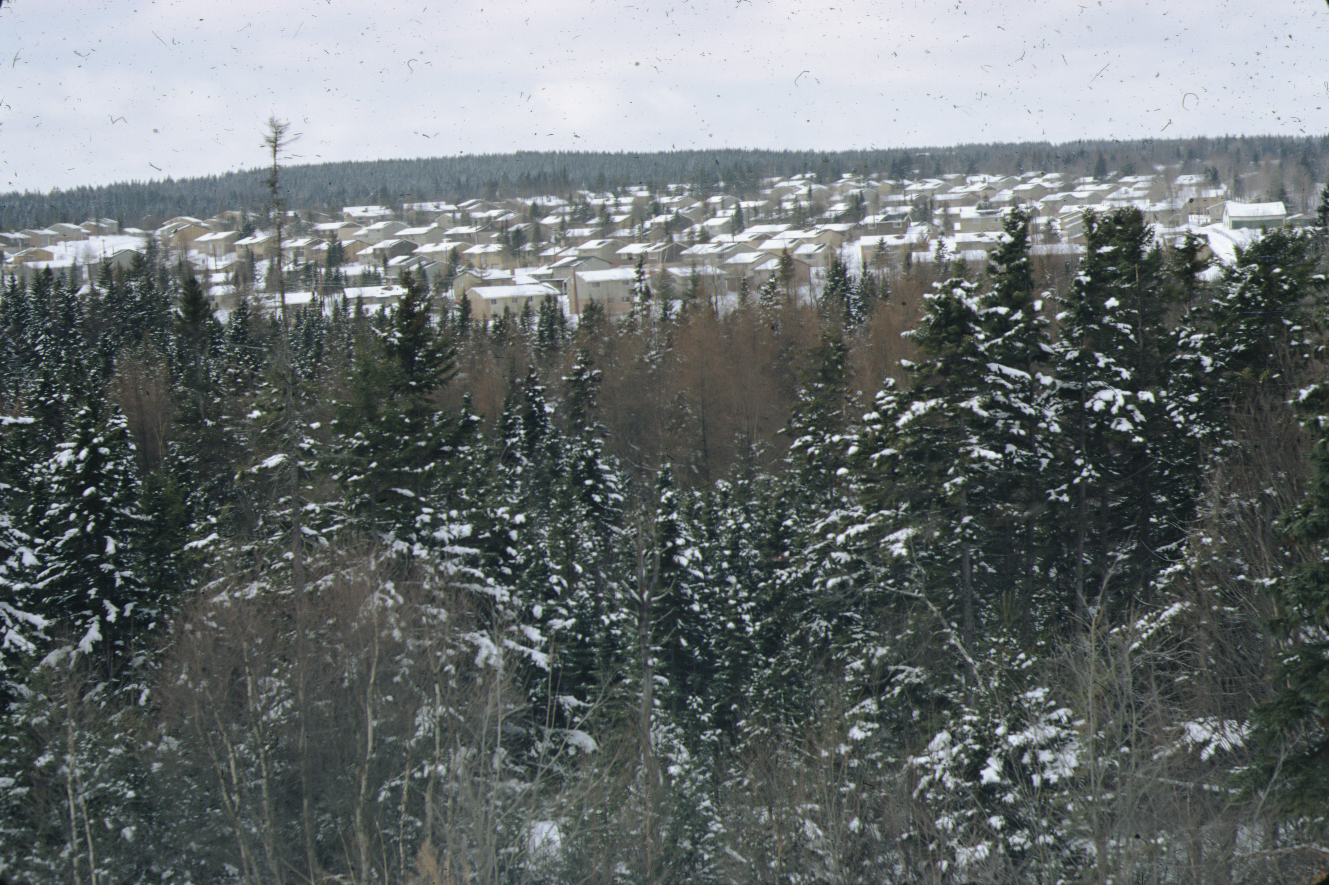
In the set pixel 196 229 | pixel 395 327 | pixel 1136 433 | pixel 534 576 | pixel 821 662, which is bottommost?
pixel 821 662

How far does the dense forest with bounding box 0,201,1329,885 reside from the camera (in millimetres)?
11352

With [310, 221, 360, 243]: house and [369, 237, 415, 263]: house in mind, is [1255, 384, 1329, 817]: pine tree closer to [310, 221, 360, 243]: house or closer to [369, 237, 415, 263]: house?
[369, 237, 415, 263]: house

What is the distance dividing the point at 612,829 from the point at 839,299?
191ft

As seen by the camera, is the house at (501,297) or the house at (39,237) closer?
the house at (501,297)

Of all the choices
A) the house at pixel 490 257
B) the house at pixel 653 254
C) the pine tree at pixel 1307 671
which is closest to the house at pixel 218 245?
the house at pixel 490 257

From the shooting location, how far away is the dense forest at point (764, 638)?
37.2 feet

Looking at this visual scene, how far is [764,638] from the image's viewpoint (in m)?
28.3

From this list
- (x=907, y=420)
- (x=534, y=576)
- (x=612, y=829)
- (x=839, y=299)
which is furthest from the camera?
(x=839, y=299)

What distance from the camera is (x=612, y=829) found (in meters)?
13.8

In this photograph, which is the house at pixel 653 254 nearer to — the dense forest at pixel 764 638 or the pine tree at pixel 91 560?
the dense forest at pixel 764 638

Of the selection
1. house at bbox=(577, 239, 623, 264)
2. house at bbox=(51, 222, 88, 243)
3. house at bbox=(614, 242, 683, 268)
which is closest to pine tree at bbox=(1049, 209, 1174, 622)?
house at bbox=(614, 242, 683, 268)

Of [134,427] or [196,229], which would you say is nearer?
[134,427]

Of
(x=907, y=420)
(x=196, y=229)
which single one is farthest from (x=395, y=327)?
(x=196, y=229)

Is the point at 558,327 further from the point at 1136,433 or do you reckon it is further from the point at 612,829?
the point at 612,829
